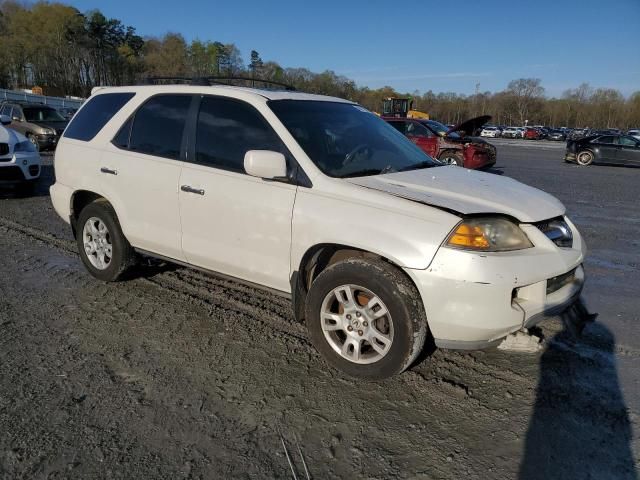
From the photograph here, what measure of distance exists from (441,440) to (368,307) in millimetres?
847

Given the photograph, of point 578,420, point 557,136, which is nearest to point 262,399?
point 578,420

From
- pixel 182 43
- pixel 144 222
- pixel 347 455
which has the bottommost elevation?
pixel 347 455

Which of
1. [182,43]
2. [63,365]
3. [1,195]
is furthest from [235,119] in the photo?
[182,43]

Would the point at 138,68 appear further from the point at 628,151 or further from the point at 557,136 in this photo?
the point at 628,151

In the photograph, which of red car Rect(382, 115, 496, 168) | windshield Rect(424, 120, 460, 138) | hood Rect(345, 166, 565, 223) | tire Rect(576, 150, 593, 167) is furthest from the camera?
tire Rect(576, 150, 593, 167)

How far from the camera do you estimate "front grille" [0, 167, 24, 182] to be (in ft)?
29.1

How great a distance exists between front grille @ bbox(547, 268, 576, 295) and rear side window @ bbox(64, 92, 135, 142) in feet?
12.4

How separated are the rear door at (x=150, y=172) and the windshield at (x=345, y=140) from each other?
3.09 ft

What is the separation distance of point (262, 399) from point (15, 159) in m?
8.26

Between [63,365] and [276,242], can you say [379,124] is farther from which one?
[63,365]

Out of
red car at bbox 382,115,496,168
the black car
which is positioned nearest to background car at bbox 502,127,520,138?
the black car

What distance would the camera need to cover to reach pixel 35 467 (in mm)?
2322

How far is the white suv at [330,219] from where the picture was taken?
9.23 ft

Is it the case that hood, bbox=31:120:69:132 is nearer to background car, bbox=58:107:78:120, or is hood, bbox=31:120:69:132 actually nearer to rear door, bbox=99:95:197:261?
background car, bbox=58:107:78:120
